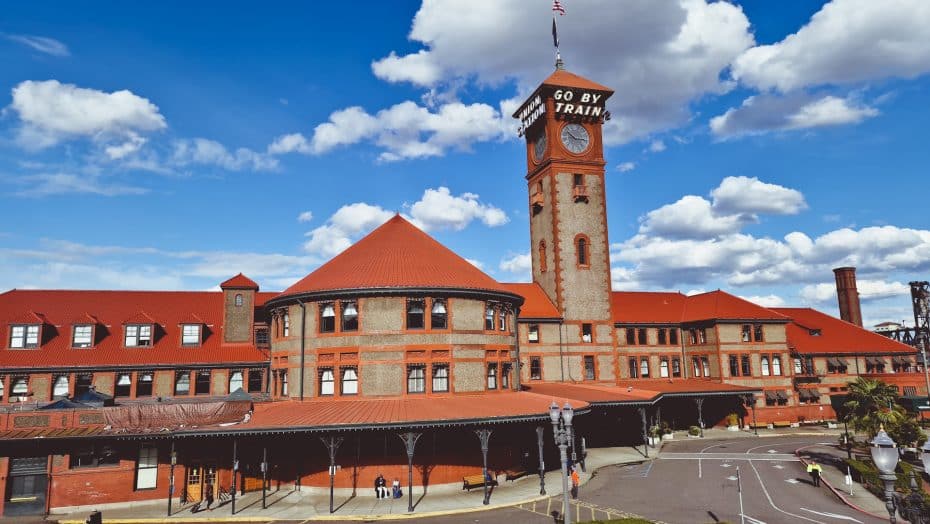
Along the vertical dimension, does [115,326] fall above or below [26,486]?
above

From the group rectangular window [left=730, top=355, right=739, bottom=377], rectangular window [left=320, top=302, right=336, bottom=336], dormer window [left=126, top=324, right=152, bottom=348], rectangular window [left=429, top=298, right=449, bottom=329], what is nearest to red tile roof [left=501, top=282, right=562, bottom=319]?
rectangular window [left=429, top=298, right=449, bottom=329]

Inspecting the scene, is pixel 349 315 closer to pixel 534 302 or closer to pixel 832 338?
pixel 534 302

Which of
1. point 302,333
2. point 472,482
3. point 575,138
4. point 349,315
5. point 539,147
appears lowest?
point 472,482

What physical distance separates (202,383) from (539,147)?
33554 millimetres

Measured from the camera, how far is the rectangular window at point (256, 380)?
1638 inches

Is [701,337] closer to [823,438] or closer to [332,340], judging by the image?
[823,438]

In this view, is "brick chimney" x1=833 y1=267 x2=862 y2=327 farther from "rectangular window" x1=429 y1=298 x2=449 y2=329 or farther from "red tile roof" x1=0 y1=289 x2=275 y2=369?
"red tile roof" x1=0 y1=289 x2=275 y2=369

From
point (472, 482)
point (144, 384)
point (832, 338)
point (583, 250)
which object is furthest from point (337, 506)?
point (832, 338)

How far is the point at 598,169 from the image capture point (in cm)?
5225

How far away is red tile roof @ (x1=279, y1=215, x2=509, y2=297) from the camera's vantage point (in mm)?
33719

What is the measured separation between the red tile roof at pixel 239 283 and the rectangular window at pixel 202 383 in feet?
20.6

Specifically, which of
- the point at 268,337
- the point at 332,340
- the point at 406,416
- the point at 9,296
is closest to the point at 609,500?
the point at 406,416

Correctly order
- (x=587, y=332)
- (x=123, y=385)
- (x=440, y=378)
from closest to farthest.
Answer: (x=440, y=378) → (x=123, y=385) → (x=587, y=332)

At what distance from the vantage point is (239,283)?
4375 cm
